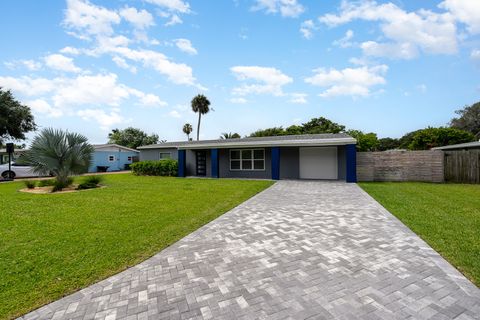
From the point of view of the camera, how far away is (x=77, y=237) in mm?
4387

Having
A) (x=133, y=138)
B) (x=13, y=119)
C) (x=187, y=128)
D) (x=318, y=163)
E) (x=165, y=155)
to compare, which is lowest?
(x=318, y=163)

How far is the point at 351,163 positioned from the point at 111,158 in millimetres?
24086

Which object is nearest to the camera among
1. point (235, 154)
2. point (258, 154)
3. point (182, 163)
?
point (258, 154)

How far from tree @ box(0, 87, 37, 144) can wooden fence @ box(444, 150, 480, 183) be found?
29.1 metres

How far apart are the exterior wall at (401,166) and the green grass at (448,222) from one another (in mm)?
4650

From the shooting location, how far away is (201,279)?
285 centimetres

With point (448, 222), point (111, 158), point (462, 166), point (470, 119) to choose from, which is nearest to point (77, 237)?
point (448, 222)

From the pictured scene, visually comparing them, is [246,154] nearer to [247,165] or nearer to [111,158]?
[247,165]

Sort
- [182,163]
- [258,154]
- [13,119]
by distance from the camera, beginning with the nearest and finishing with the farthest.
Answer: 1. [258,154]
2. [182,163]
3. [13,119]

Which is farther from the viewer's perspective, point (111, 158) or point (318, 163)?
point (111, 158)

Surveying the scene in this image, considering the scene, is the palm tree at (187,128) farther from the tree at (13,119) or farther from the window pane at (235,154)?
the window pane at (235,154)

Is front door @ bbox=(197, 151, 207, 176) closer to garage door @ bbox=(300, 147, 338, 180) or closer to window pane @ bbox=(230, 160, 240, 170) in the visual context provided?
window pane @ bbox=(230, 160, 240, 170)

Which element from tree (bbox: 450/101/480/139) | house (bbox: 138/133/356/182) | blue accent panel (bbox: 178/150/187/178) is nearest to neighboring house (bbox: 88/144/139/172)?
blue accent panel (bbox: 178/150/187/178)

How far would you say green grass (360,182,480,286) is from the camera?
338 centimetres
